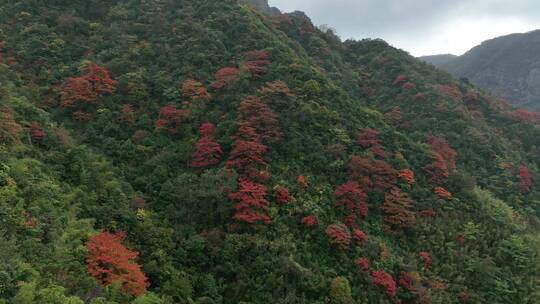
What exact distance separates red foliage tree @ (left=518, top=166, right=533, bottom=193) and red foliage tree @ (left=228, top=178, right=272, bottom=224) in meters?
23.7

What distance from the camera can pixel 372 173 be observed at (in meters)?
29.2

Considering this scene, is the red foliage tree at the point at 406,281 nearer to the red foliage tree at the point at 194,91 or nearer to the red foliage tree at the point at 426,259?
the red foliage tree at the point at 426,259

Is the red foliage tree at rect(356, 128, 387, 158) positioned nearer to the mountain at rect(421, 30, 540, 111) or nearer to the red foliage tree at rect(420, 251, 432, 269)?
the red foliage tree at rect(420, 251, 432, 269)

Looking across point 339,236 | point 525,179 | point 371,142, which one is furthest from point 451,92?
point 339,236

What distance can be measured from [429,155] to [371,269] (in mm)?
13786

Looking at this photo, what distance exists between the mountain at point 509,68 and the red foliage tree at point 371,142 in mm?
63639

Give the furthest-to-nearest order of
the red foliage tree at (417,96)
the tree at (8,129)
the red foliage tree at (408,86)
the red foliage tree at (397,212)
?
the red foliage tree at (408,86), the red foliage tree at (417,96), the red foliage tree at (397,212), the tree at (8,129)

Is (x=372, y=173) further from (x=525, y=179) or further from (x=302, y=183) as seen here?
(x=525, y=179)

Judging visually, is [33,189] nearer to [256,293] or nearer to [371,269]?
[256,293]

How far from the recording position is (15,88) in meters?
30.1

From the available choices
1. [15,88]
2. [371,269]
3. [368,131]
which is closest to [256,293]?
[371,269]

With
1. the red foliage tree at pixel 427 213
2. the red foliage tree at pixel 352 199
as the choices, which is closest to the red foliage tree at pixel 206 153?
the red foliage tree at pixel 352 199

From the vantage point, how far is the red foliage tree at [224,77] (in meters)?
35.3

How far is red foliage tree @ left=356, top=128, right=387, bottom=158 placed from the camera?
31578 millimetres
